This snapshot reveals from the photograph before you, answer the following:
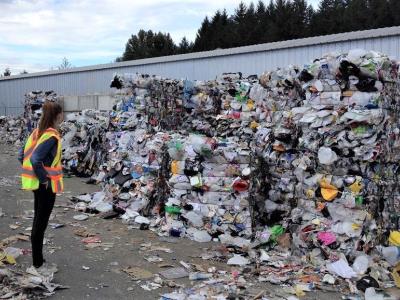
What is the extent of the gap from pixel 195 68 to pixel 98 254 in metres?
15.9

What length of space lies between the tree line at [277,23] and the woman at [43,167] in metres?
28.3

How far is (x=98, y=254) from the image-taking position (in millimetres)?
5191

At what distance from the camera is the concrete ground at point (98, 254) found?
421 cm

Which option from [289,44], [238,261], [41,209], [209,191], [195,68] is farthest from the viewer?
[195,68]

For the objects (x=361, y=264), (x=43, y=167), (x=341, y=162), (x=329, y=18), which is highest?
(x=329, y=18)

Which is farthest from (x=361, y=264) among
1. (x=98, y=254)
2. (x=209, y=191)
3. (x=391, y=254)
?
(x=98, y=254)

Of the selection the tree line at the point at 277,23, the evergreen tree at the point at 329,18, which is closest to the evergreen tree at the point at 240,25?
the tree line at the point at 277,23

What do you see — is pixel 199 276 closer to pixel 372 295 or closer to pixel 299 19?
pixel 372 295

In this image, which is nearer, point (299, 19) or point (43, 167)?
point (43, 167)

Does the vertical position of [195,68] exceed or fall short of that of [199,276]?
it exceeds it

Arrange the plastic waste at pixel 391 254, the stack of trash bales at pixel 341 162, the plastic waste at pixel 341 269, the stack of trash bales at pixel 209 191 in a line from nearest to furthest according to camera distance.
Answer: the plastic waste at pixel 341 269 < the plastic waste at pixel 391 254 < the stack of trash bales at pixel 341 162 < the stack of trash bales at pixel 209 191

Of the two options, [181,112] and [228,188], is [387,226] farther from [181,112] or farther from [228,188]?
[181,112]

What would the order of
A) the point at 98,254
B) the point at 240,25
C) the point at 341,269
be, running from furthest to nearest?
the point at 240,25
the point at 98,254
the point at 341,269

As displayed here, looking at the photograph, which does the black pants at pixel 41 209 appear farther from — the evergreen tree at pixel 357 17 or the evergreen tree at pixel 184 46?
the evergreen tree at pixel 184 46
